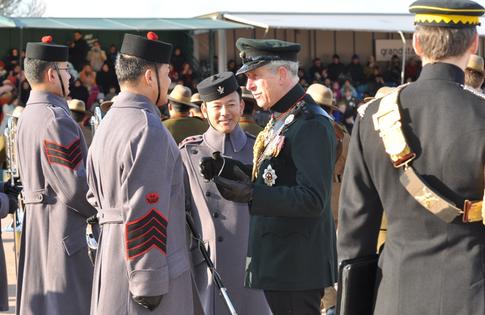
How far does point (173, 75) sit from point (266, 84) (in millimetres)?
18071

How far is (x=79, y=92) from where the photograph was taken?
21078 mm

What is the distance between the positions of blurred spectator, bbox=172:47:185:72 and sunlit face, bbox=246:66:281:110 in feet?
62.3

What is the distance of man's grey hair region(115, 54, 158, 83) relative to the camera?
15.6 feet

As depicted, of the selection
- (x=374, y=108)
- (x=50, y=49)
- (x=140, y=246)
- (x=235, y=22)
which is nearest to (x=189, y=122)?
(x=50, y=49)

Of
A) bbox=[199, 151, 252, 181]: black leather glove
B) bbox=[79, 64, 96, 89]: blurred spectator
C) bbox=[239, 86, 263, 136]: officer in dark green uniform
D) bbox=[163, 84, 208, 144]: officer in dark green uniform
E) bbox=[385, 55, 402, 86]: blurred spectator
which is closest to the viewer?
bbox=[199, 151, 252, 181]: black leather glove

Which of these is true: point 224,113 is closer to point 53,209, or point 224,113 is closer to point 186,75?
point 53,209

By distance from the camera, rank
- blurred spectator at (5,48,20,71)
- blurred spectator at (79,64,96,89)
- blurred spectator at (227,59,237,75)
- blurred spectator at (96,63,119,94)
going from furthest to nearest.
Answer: blurred spectator at (227,59,237,75)
blurred spectator at (96,63,119,94)
blurred spectator at (5,48,20,71)
blurred spectator at (79,64,96,89)

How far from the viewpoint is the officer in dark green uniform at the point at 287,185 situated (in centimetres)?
461

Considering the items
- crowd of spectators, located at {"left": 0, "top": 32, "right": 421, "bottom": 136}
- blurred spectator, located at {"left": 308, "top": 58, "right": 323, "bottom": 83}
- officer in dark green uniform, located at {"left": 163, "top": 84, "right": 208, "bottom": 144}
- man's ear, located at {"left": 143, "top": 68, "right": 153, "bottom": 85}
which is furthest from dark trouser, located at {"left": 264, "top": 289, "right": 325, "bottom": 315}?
blurred spectator, located at {"left": 308, "top": 58, "right": 323, "bottom": 83}

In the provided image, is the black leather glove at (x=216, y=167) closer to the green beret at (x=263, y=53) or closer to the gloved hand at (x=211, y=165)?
the gloved hand at (x=211, y=165)

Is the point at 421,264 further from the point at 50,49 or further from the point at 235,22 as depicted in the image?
the point at 235,22

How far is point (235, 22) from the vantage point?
23.0m

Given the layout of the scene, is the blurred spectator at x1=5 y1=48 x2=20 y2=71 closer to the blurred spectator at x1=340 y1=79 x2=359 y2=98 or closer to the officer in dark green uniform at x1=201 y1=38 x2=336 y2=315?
the blurred spectator at x1=340 y1=79 x2=359 y2=98

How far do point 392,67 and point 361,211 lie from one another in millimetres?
26412
